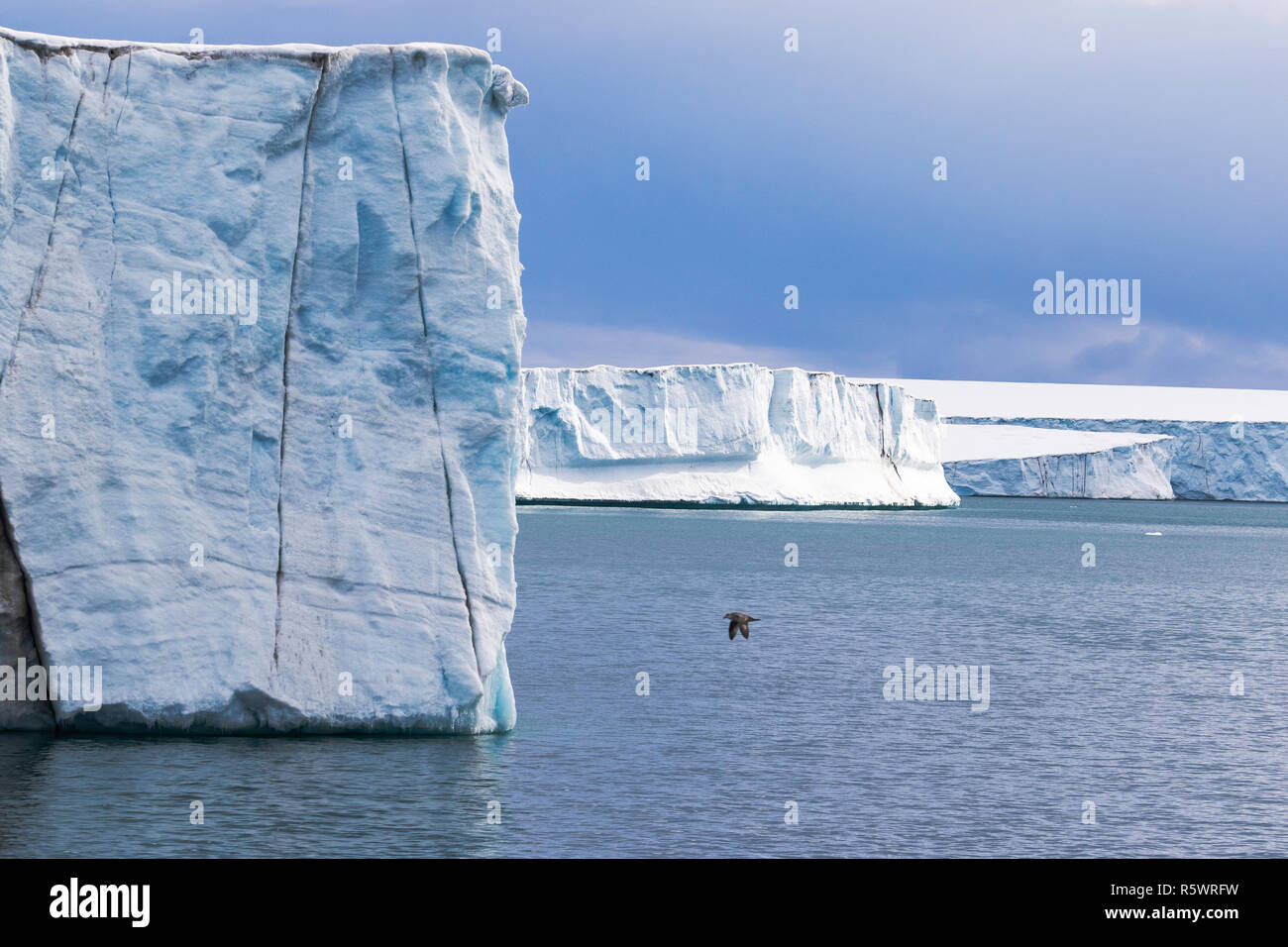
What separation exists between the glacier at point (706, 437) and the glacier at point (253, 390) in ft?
163

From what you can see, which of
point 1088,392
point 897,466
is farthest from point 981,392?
point 897,466

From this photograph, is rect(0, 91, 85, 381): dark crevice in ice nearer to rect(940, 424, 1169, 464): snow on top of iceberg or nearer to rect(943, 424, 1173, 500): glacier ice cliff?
rect(940, 424, 1169, 464): snow on top of iceberg

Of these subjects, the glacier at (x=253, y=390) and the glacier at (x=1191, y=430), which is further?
the glacier at (x=1191, y=430)

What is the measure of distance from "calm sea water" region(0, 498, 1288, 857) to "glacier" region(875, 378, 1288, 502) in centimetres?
6615

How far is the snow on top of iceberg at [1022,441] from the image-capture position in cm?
9169

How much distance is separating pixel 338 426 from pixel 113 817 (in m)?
4.17

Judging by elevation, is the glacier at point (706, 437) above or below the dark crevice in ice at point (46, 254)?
above

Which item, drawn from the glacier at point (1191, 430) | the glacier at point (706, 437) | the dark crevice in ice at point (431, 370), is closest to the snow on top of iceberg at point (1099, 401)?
the glacier at point (1191, 430)

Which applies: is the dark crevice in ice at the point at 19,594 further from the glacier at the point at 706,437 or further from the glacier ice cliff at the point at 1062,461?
the glacier ice cliff at the point at 1062,461

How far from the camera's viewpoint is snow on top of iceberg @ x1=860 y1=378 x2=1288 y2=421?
9979 centimetres

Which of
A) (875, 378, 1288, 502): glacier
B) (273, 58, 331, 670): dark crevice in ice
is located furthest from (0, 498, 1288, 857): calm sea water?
(875, 378, 1288, 502): glacier

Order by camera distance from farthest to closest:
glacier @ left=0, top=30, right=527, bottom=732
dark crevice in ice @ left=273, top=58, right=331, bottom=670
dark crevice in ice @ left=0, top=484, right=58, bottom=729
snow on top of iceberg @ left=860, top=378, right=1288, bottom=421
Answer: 1. snow on top of iceberg @ left=860, top=378, right=1288, bottom=421
2. dark crevice in ice @ left=273, top=58, right=331, bottom=670
3. glacier @ left=0, top=30, right=527, bottom=732
4. dark crevice in ice @ left=0, top=484, right=58, bottom=729

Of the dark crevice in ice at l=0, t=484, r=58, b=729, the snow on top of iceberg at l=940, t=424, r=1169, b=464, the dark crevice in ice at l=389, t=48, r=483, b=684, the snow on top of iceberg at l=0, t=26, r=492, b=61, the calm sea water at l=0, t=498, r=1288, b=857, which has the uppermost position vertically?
the snow on top of iceberg at l=940, t=424, r=1169, b=464

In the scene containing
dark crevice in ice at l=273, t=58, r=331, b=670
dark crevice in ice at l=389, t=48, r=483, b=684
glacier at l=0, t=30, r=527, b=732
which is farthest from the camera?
dark crevice in ice at l=389, t=48, r=483, b=684
